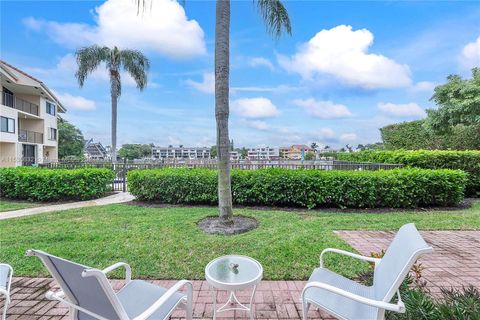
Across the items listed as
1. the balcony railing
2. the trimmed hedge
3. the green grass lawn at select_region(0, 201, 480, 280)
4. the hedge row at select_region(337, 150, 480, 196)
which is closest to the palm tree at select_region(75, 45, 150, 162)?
the balcony railing

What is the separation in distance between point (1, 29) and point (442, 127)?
62.7 ft

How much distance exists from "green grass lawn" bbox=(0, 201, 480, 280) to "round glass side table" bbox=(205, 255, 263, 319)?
76 centimetres

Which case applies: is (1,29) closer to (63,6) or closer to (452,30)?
(63,6)

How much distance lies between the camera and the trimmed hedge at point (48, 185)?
8.11 metres

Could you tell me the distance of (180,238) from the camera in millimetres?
4379

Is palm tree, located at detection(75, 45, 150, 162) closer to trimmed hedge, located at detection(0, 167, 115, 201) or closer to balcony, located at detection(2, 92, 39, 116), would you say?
balcony, located at detection(2, 92, 39, 116)

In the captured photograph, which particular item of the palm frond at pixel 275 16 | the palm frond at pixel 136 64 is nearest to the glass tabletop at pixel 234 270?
the palm frond at pixel 275 16

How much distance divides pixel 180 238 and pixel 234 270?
2249 mm

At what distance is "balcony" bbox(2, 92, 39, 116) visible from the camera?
20.4 m

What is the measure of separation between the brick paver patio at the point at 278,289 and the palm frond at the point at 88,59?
18770 mm

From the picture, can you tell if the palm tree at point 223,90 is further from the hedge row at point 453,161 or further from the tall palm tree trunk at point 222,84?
the hedge row at point 453,161

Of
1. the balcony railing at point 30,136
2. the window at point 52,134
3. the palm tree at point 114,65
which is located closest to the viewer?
the palm tree at point 114,65

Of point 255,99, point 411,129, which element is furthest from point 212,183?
point 411,129

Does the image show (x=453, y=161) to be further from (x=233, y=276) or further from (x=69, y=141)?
(x=69, y=141)
